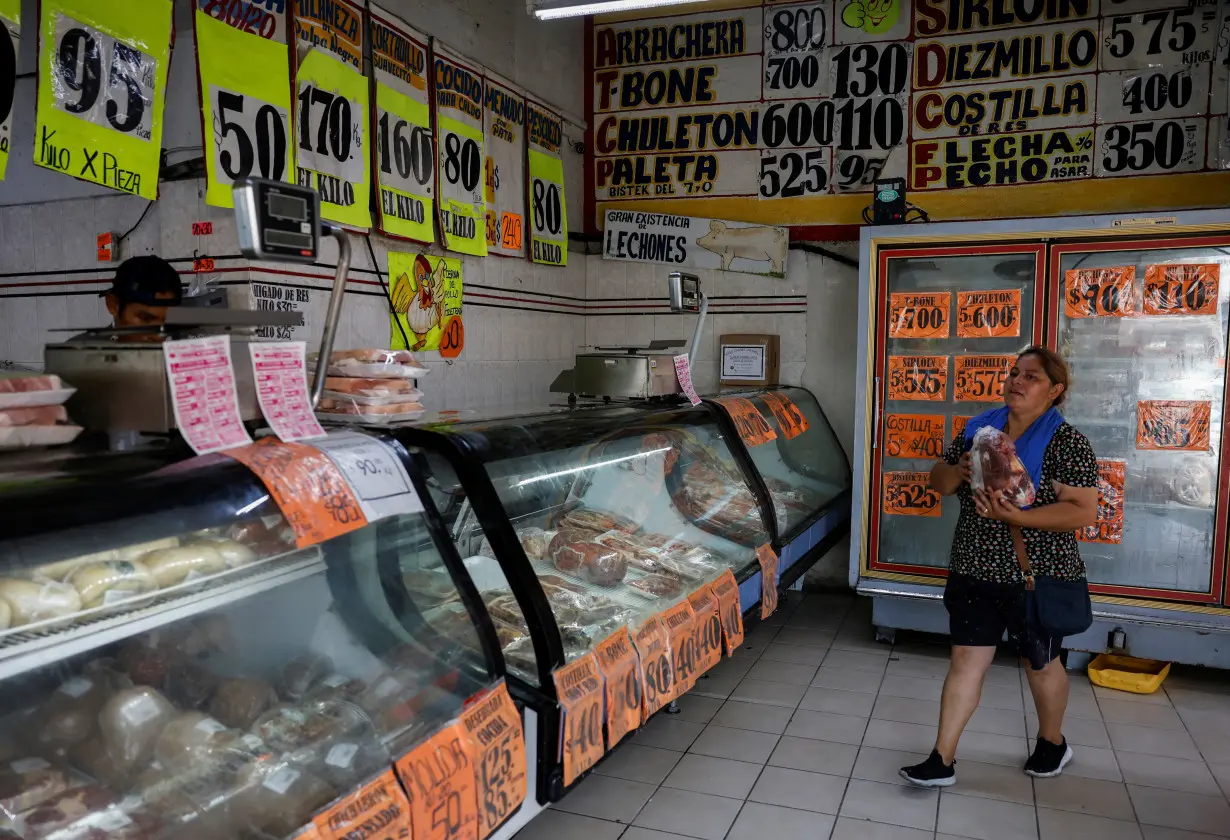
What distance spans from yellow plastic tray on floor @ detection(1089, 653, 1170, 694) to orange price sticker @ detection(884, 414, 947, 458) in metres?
1.33

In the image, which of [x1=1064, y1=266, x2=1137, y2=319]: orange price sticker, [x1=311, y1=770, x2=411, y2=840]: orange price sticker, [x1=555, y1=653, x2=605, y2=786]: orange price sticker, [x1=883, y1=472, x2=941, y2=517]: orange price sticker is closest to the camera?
[x1=311, y1=770, x2=411, y2=840]: orange price sticker

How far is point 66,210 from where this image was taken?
392cm

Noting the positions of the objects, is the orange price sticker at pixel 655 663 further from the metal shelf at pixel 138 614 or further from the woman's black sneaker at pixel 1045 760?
the woman's black sneaker at pixel 1045 760

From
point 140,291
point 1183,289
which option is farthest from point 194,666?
point 1183,289

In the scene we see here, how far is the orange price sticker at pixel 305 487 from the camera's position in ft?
5.68

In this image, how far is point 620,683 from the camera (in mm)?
2486

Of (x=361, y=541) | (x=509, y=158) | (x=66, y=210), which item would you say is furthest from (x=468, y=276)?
(x=361, y=541)

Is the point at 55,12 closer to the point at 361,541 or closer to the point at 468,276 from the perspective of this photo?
the point at 361,541

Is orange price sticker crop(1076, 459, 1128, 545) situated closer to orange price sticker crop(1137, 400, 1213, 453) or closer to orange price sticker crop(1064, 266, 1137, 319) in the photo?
orange price sticker crop(1137, 400, 1213, 453)

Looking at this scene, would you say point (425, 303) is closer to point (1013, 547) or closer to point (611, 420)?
point (611, 420)

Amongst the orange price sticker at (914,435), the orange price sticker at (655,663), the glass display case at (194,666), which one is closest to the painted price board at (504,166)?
the orange price sticker at (914,435)

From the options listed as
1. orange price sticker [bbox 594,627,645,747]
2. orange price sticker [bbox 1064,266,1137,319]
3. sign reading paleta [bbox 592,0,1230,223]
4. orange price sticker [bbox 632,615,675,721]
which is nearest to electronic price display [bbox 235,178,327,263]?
orange price sticker [bbox 594,627,645,747]

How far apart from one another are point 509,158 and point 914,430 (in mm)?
2903

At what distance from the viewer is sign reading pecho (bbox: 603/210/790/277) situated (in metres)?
A: 6.05
